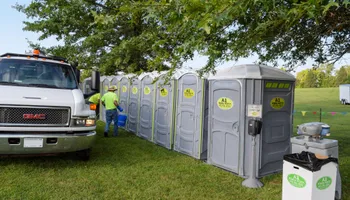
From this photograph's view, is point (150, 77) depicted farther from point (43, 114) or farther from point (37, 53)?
point (43, 114)

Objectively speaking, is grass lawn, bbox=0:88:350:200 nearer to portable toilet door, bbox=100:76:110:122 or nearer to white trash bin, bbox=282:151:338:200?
white trash bin, bbox=282:151:338:200

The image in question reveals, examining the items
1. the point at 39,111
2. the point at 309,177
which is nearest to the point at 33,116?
the point at 39,111

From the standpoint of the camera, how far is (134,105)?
973 cm

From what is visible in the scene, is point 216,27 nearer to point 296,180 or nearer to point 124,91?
point 296,180

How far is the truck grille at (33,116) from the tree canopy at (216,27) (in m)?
1.84

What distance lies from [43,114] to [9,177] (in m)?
1.23

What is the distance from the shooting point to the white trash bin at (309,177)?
333 cm

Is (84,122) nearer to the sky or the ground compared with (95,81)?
nearer to the ground

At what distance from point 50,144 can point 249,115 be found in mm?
3568

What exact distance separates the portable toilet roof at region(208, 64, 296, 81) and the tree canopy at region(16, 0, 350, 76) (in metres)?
0.35

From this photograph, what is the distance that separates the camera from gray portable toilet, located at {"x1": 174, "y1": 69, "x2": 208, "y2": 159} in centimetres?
625

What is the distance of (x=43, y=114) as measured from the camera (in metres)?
4.78

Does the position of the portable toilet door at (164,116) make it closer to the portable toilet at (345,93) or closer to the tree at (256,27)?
the tree at (256,27)

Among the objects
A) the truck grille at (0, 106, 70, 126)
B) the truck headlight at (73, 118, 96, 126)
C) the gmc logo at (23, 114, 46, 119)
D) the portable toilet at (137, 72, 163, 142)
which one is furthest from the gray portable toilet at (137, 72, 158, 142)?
the gmc logo at (23, 114, 46, 119)
